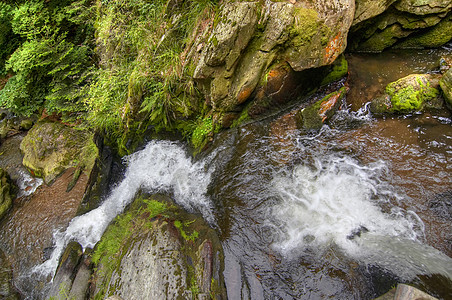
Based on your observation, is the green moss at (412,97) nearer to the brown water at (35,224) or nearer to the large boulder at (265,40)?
the large boulder at (265,40)

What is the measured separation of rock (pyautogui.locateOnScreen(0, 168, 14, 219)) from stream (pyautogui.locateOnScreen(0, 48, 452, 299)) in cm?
239

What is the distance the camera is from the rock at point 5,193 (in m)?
7.46

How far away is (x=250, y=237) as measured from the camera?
4430 mm

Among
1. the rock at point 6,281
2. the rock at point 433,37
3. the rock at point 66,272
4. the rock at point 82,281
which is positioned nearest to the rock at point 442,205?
the rock at point 433,37

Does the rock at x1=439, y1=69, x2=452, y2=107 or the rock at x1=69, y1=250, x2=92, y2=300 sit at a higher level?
the rock at x1=439, y1=69, x2=452, y2=107

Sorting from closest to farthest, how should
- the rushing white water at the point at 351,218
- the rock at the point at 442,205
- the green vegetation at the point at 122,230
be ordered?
the rushing white water at the point at 351,218 < the rock at the point at 442,205 < the green vegetation at the point at 122,230

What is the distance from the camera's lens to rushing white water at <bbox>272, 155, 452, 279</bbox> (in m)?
3.58

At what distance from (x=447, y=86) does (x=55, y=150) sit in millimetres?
10672

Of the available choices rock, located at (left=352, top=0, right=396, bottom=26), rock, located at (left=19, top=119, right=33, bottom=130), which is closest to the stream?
rock, located at (left=352, top=0, right=396, bottom=26)

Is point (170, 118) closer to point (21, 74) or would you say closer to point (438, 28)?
point (21, 74)

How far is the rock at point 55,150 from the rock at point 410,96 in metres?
8.08

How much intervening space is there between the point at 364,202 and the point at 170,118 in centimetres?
467

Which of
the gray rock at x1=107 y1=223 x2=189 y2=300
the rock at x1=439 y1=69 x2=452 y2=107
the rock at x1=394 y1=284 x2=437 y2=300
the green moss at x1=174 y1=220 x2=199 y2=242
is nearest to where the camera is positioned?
the rock at x1=394 y1=284 x2=437 y2=300

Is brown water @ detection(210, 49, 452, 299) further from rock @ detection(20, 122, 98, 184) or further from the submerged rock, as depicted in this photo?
rock @ detection(20, 122, 98, 184)
